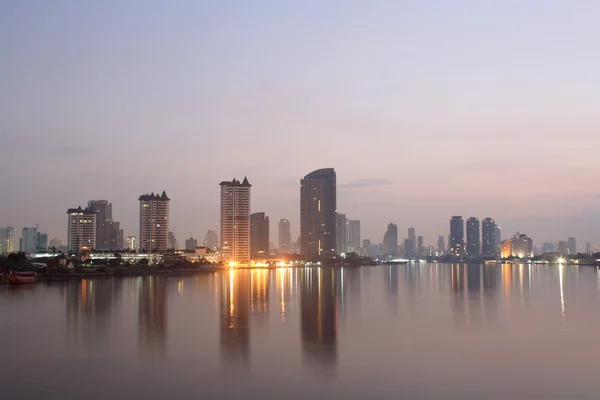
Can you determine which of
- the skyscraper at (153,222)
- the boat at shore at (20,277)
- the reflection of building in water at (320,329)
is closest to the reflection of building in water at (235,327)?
the reflection of building in water at (320,329)

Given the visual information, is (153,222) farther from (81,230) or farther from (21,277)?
(21,277)

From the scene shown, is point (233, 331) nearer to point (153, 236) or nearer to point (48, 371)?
point (48, 371)

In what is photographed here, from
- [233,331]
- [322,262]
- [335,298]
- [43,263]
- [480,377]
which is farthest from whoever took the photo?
[322,262]

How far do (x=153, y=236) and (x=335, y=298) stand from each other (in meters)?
118

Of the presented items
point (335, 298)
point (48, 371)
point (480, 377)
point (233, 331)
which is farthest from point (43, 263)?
point (480, 377)

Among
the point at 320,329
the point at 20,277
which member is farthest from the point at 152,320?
the point at 20,277

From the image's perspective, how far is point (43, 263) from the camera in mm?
79562

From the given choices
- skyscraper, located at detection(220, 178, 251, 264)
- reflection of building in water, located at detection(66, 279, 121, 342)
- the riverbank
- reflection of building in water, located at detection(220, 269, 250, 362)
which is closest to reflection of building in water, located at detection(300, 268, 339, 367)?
reflection of building in water, located at detection(220, 269, 250, 362)

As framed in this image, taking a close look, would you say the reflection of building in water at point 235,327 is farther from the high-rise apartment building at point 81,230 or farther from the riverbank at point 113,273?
the high-rise apartment building at point 81,230

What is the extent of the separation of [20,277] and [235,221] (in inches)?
3705

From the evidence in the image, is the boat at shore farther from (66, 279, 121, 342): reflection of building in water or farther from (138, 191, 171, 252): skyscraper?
(138, 191, 171, 252): skyscraper

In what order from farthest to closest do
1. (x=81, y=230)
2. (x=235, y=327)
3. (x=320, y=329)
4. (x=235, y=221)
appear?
(x=81, y=230) < (x=235, y=221) < (x=235, y=327) < (x=320, y=329)

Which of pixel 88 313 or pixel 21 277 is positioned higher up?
pixel 21 277

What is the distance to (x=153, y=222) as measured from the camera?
15250 cm
